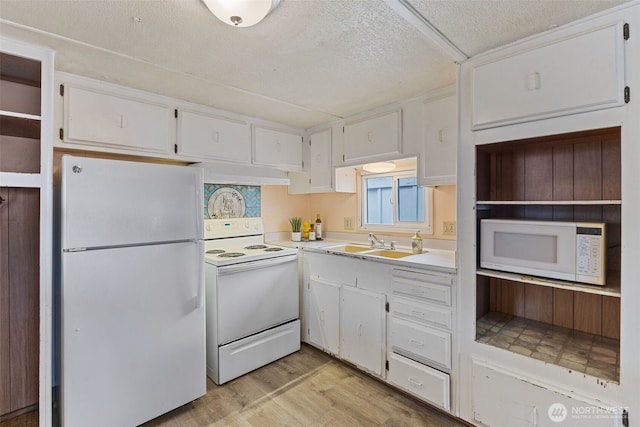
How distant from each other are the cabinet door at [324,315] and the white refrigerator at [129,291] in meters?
0.99

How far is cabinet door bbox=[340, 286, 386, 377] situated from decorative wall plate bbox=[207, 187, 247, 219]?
131 cm

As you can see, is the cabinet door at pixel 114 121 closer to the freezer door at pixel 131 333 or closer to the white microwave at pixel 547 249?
the freezer door at pixel 131 333

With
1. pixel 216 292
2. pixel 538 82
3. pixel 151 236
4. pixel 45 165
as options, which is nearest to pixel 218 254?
pixel 216 292

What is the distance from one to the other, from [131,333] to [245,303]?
0.81 m

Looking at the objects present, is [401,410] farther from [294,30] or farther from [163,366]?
[294,30]

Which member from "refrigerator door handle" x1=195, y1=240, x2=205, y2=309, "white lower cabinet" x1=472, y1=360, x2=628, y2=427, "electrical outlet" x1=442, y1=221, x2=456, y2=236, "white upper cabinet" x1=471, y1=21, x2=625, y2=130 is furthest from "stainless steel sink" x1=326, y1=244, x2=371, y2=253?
"white upper cabinet" x1=471, y1=21, x2=625, y2=130

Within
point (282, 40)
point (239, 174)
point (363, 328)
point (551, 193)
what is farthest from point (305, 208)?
point (551, 193)

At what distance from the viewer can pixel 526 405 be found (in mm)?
1477

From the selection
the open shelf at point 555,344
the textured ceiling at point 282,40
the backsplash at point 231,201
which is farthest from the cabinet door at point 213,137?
the open shelf at point 555,344

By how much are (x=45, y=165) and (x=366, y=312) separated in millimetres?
2164

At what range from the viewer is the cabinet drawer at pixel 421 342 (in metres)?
1.81

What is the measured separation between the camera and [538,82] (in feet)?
4.70

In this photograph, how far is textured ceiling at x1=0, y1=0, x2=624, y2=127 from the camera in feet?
4.11

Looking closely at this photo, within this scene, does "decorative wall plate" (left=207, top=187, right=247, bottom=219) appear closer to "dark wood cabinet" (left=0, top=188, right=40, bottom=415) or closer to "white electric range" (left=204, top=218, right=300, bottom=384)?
"white electric range" (left=204, top=218, right=300, bottom=384)
